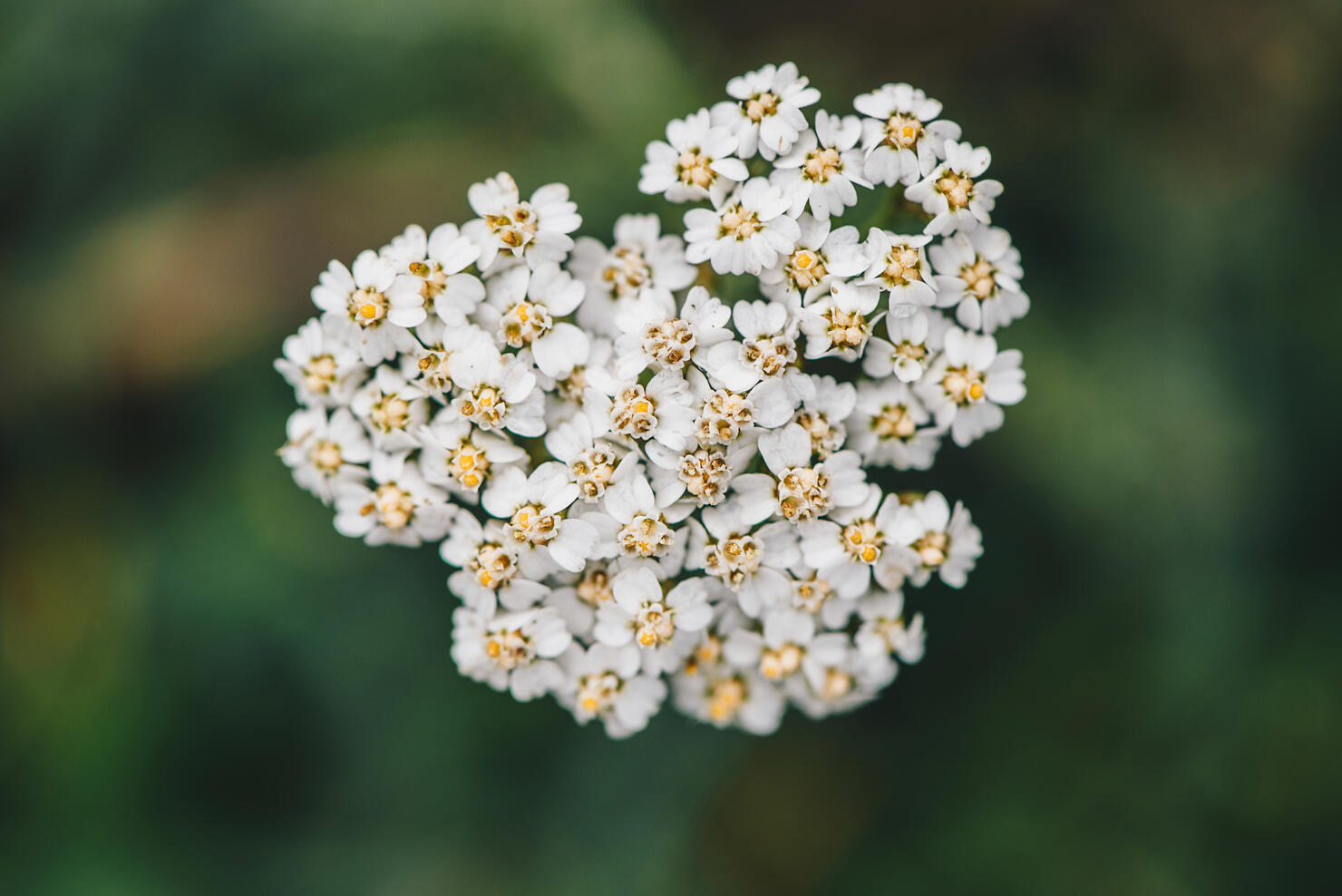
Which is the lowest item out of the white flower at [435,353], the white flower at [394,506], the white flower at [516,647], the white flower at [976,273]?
the white flower at [516,647]

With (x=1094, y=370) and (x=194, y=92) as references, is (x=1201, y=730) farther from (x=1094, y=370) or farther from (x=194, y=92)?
(x=194, y=92)

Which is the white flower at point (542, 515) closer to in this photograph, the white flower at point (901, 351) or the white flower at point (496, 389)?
the white flower at point (496, 389)

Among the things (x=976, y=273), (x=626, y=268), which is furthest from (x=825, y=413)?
(x=626, y=268)

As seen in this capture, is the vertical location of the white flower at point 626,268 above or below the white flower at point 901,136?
below

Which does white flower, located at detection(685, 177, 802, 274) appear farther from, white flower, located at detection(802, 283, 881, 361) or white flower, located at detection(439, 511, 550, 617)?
white flower, located at detection(439, 511, 550, 617)

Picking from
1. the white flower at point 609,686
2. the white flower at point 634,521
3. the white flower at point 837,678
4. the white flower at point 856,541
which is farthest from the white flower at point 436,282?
the white flower at point 837,678

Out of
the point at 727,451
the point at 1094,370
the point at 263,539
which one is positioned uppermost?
the point at 1094,370

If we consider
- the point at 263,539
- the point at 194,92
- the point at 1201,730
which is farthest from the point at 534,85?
the point at 1201,730
